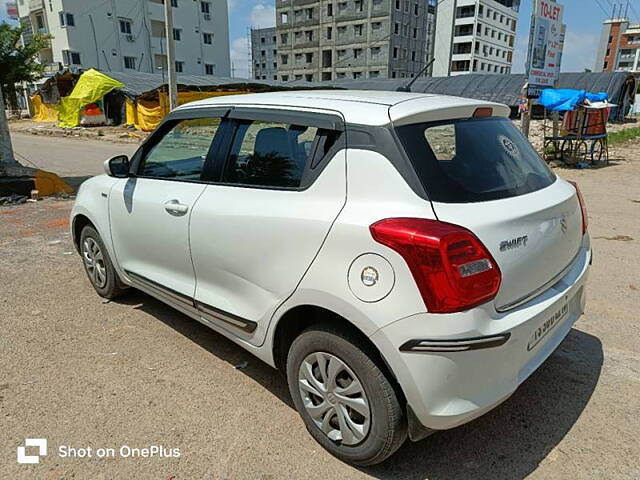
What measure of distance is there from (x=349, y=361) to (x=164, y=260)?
Answer: 1.69m

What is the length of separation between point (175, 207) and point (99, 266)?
63.0 inches

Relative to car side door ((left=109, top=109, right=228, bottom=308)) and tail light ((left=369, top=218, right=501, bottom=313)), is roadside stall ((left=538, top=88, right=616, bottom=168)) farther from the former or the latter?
tail light ((left=369, top=218, right=501, bottom=313))

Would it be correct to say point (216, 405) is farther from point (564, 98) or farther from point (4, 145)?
point (564, 98)

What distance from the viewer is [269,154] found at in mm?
2723

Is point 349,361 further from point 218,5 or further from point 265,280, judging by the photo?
→ point 218,5

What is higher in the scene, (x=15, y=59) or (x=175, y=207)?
(x=15, y=59)

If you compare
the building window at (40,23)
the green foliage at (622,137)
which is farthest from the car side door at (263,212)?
the building window at (40,23)

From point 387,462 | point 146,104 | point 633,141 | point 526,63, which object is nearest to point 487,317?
point 387,462

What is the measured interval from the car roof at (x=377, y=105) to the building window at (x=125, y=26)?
53852 millimetres

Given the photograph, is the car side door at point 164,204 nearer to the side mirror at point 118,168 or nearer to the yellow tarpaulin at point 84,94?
the side mirror at point 118,168

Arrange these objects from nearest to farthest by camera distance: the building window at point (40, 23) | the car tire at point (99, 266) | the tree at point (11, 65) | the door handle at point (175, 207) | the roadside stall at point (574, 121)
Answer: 1. the door handle at point (175, 207)
2. the car tire at point (99, 266)
3. the tree at point (11, 65)
4. the roadside stall at point (574, 121)
5. the building window at point (40, 23)

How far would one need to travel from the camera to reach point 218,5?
184 feet

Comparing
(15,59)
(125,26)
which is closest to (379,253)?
(15,59)

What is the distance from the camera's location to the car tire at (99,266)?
13.2 feet
